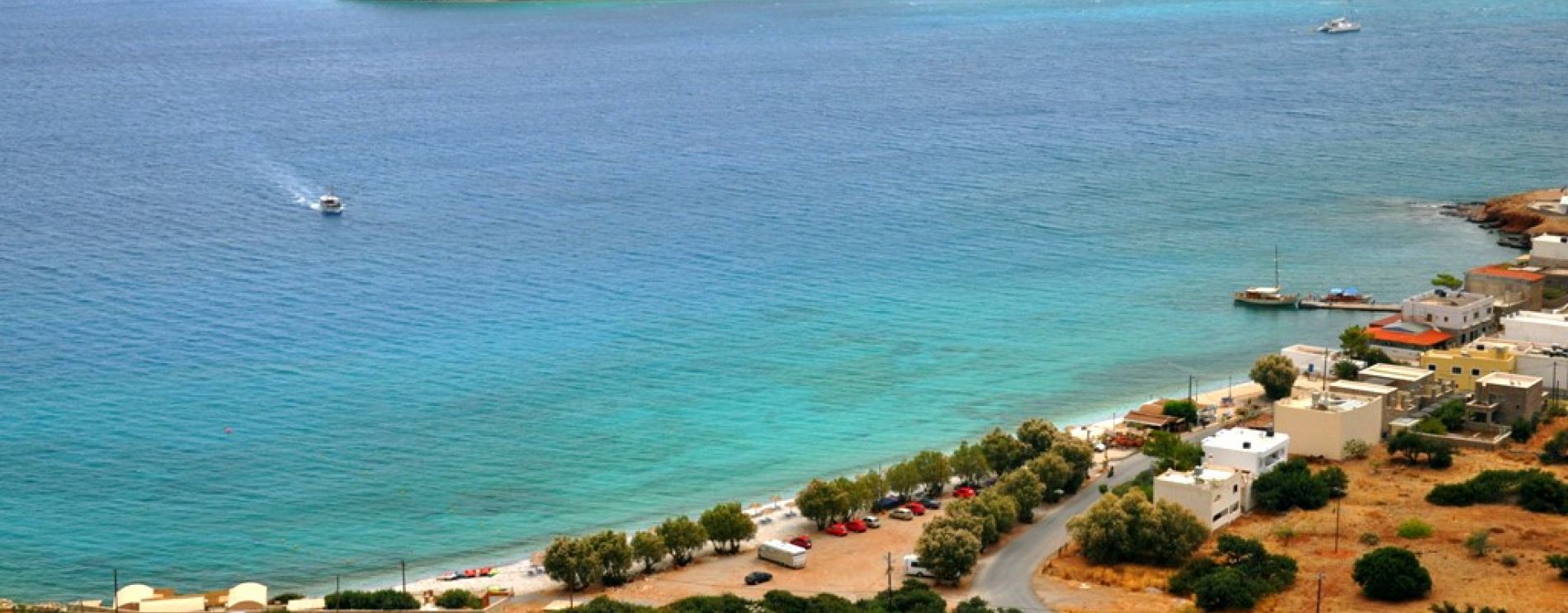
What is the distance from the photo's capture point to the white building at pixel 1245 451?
4122cm

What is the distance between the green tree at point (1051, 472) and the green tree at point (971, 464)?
1.68 metres

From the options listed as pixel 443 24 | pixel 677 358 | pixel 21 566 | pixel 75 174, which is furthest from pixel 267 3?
pixel 21 566

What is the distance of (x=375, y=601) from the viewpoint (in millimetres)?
36375

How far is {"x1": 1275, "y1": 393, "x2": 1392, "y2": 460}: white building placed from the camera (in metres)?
43.0

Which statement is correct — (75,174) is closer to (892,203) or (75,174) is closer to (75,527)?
(892,203)

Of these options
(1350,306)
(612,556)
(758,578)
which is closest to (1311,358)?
(1350,306)

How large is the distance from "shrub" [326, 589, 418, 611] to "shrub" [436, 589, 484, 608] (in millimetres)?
491

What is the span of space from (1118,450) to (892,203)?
32516 millimetres

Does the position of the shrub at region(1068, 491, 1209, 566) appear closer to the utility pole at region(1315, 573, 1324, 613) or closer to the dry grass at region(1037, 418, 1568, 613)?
the dry grass at region(1037, 418, 1568, 613)

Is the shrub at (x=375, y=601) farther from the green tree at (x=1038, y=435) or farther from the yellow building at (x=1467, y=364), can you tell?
the yellow building at (x=1467, y=364)

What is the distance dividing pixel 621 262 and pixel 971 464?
2630cm

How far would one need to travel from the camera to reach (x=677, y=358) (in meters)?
55.8

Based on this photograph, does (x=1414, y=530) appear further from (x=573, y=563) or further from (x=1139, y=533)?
(x=573, y=563)

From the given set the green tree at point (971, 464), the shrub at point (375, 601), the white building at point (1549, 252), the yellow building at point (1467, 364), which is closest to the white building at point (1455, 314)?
the yellow building at point (1467, 364)
